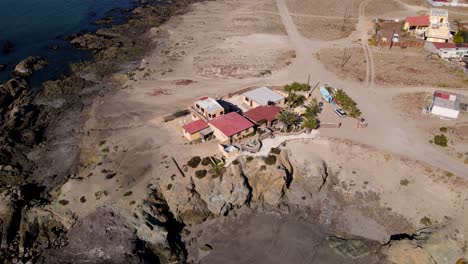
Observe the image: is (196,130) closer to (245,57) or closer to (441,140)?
(245,57)

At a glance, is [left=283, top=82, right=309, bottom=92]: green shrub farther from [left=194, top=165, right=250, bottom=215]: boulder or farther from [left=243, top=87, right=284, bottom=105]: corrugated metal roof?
[left=194, top=165, right=250, bottom=215]: boulder

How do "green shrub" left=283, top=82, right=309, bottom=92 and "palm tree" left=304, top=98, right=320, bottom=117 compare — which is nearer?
"palm tree" left=304, top=98, right=320, bottom=117

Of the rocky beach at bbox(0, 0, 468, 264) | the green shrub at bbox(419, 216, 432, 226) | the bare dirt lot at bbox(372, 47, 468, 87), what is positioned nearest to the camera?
the rocky beach at bbox(0, 0, 468, 264)

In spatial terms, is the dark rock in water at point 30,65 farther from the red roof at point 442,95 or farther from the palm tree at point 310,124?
the red roof at point 442,95

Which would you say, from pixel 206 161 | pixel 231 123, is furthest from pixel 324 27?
pixel 206 161

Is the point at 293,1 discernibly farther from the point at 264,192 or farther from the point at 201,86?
the point at 264,192

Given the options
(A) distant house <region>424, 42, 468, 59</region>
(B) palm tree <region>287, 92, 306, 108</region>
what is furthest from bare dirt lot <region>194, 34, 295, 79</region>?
(A) distant house <region>424, 42, 468, 59</region>
